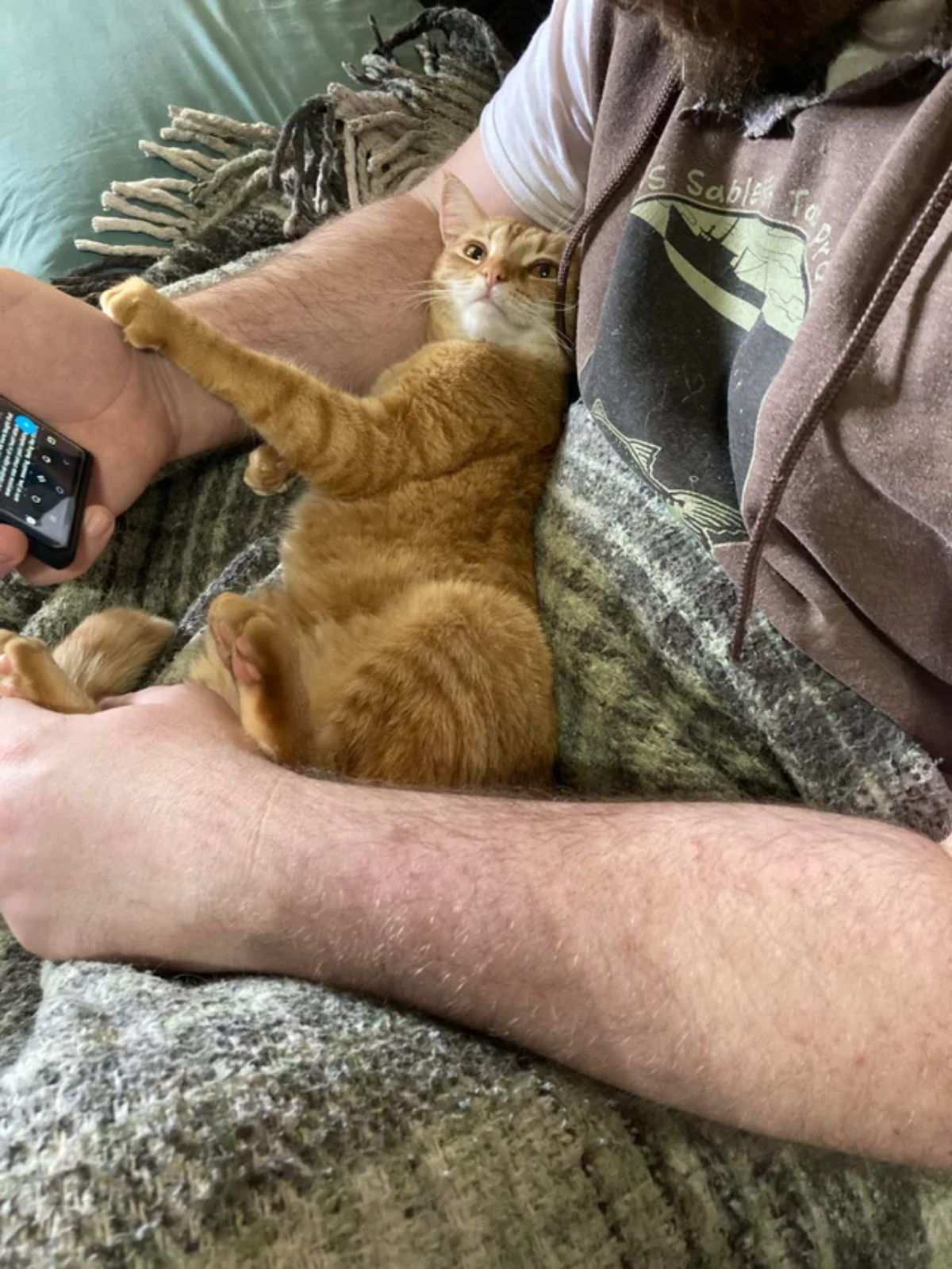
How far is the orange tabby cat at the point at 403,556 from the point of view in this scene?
3.10 feet

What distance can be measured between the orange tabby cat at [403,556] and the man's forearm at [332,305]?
5 cm

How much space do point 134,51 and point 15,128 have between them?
24cm

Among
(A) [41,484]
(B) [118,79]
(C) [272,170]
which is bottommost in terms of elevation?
(A) [41,484]

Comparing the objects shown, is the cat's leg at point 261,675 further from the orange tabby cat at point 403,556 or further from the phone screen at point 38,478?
the phone screen at point 38,478

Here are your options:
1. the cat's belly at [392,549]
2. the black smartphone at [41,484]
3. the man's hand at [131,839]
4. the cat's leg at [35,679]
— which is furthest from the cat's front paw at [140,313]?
the man's hand at [131,839]

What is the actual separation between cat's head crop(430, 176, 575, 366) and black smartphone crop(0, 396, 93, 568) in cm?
62

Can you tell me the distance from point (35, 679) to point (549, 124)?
2.88ft

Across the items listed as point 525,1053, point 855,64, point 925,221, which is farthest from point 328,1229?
point 855,64

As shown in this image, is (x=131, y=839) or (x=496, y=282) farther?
(x=496, y=282)

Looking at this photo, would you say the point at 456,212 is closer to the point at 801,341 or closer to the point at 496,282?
the point at 496,282

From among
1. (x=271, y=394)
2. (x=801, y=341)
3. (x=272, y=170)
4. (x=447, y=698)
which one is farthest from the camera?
(x=272, y=170)

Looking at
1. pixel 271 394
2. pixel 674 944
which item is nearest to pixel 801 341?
pixel 674 944

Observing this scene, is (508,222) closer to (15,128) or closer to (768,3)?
(768,3)

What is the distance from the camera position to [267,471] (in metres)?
1.18
